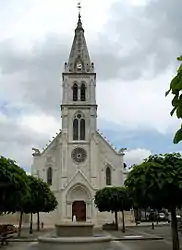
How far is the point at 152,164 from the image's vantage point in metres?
17.6

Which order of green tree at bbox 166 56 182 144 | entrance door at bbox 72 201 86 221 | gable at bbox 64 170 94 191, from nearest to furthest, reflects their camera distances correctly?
green tree at bbox 166 56 182 144
gable at bbox 64 170 94 191
entrance door at bbox 72 201 86 221

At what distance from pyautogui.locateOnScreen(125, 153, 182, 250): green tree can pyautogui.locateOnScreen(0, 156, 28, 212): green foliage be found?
5429 millimetres

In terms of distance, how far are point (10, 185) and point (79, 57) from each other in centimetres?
5302

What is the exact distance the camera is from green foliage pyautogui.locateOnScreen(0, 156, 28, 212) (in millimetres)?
16438

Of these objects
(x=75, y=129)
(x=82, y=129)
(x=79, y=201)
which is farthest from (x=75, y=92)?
(x=79, y=201)

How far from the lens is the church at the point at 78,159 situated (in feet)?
189

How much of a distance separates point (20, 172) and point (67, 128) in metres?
43.4

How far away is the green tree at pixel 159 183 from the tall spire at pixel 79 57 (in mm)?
49245

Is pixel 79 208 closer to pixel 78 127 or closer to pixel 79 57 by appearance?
pixel 78 127

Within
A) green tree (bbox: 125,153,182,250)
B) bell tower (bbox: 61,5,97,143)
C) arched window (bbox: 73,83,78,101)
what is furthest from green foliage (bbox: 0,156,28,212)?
arched window (bbox: 73,83,78,101)

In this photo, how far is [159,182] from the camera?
16828 mm

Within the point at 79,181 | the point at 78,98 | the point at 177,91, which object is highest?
the point at 78,98

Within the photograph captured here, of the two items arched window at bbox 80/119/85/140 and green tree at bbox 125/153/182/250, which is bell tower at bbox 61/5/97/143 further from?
green tree at bbox 125/153/182/250

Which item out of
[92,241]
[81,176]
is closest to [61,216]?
[81,176]
